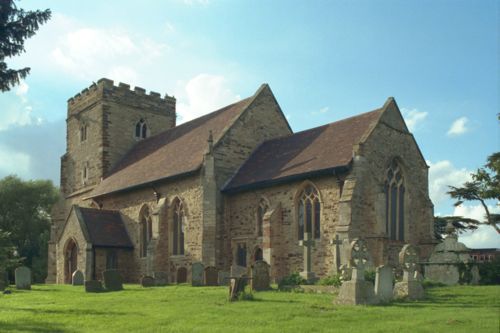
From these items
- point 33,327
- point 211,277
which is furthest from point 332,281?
point 33,327

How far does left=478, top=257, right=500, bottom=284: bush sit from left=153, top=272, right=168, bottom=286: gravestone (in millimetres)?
13916

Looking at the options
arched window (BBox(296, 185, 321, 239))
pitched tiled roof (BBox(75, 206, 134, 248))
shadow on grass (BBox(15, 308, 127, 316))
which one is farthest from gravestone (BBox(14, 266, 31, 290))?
arched window (BBox(296, 185, 321, 239))

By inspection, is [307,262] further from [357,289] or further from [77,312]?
[77,312]

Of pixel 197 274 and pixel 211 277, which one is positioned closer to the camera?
pixel 211 277

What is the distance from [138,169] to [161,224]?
19.4 ft

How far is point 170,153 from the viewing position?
109 ft

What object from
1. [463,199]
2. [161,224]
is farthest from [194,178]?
[463,199]

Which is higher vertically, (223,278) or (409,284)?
(409,284)

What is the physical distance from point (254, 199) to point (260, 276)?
7.39 meters

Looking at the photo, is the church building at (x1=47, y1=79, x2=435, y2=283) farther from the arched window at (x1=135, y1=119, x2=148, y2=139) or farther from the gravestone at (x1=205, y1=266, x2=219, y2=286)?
the arched window at (x1=135, y1=119, x2=148, y2=139)

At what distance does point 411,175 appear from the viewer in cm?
2645

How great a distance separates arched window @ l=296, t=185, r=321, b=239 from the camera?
24.6 meters

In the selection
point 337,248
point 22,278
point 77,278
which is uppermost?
point 337,248

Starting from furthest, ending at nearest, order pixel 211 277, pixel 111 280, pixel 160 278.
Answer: pixel 160 278 → pixel 211 277 → pixel 111 280
